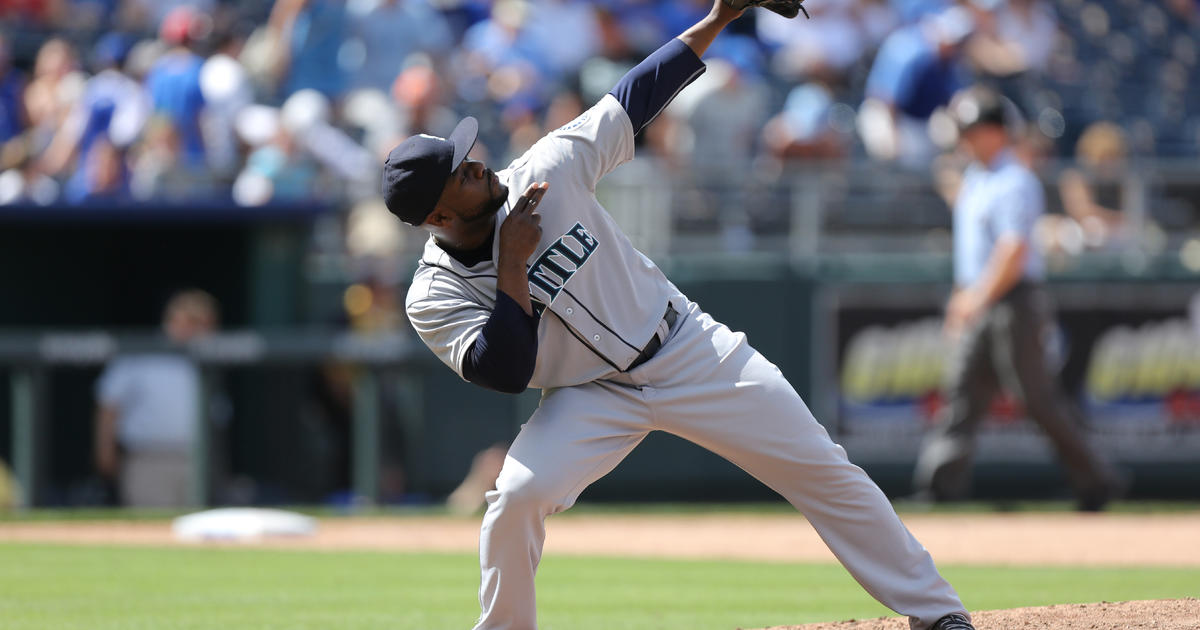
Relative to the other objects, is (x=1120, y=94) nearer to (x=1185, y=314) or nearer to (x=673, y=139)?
(x=1185, y=314)

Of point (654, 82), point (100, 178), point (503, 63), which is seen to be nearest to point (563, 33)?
point (503, 63)

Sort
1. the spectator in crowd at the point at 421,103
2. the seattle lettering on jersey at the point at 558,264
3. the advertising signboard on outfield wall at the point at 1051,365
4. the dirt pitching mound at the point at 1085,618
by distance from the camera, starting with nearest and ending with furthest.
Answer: the seattle lettering on jersey at the point at 558,264, the dirt pitching mound at the point at 1085,618, the advertising signboard on outfield wall at the point at 1051,365, the spectator in crowd at the point at 421,103

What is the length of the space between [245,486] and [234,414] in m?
0.54

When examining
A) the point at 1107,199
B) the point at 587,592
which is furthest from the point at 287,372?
the point at 1107,199

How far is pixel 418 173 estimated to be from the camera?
413 centimetres

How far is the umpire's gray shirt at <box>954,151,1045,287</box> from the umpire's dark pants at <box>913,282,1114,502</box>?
246mm

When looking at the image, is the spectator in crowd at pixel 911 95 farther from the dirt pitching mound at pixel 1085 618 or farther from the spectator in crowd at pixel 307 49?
the dirt pitching mound at pixel 1085 618

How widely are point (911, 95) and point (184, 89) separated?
5433mm

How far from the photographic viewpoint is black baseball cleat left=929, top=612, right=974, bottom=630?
4.42 meters

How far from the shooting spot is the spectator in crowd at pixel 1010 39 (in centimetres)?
1360

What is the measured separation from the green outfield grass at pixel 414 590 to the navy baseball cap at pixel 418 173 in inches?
74.2

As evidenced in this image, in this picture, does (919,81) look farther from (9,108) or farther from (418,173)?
(418,173)

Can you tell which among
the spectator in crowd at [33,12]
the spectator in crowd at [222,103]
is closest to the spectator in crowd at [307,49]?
the spectator in crowd at [222,103]

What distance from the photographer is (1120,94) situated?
15.2 metres
